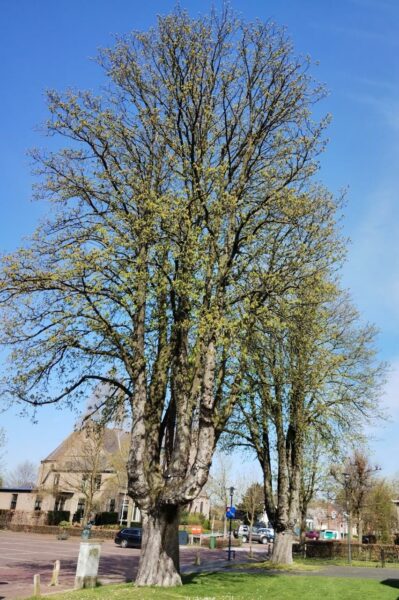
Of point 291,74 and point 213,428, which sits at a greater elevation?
point 291,74

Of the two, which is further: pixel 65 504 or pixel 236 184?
pixel 65 504

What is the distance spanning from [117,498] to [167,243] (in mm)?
49496

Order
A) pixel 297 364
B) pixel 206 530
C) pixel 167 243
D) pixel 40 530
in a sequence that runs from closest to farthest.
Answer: pixel 167 243 → pixel 297 364 → pixel 40 530 → pixel 206 530

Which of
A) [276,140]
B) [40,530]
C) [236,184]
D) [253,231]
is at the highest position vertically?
[276,140]

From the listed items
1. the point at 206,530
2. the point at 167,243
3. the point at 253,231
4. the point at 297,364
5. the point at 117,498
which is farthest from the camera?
the point at 206,530

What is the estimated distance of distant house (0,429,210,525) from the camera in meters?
52.0

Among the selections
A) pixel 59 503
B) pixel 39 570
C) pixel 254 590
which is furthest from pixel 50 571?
pixel 59 503

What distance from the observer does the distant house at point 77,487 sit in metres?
52.0

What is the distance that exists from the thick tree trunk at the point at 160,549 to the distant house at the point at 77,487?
32.7m

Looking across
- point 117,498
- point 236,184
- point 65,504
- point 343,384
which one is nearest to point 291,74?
point 236,184

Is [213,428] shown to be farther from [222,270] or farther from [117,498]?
[117,498]

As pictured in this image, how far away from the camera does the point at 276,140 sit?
17609mm

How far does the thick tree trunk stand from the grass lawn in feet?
1.52

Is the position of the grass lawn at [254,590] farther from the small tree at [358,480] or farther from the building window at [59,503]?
the building window at [59,503]
